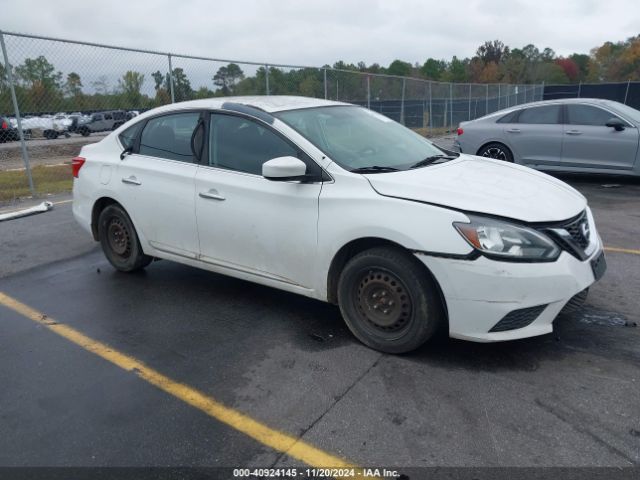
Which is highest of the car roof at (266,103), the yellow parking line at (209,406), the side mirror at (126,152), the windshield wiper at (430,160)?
the car roof at (266,103)

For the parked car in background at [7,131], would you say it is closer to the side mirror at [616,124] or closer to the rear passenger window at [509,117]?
the rear passenger window at [509,117]

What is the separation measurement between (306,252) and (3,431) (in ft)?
6.64

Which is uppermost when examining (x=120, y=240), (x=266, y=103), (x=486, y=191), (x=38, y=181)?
(x=266, y=103)

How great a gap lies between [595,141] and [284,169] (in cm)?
763

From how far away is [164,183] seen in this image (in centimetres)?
452

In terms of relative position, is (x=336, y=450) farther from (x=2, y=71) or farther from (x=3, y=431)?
(x=2, y=71)

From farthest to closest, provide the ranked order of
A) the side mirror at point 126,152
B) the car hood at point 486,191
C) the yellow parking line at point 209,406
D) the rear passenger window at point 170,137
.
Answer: the side mirror at point 126,152 → the rear passenger window at point 170,137 → the car hood at point 486,191 → the yellow parking line at point 209,406

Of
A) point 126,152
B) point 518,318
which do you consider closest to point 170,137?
point 126,152

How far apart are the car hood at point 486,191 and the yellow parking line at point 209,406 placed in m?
1.57

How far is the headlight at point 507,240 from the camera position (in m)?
3.07

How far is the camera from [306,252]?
146 inches

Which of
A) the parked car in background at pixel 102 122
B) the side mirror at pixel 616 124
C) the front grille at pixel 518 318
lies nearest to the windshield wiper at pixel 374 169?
the front grille at pixel 518 318

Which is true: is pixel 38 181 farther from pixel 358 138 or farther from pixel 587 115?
pixel 587 115

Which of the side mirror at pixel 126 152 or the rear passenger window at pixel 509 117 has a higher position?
the side mirror at pixel 126 152
